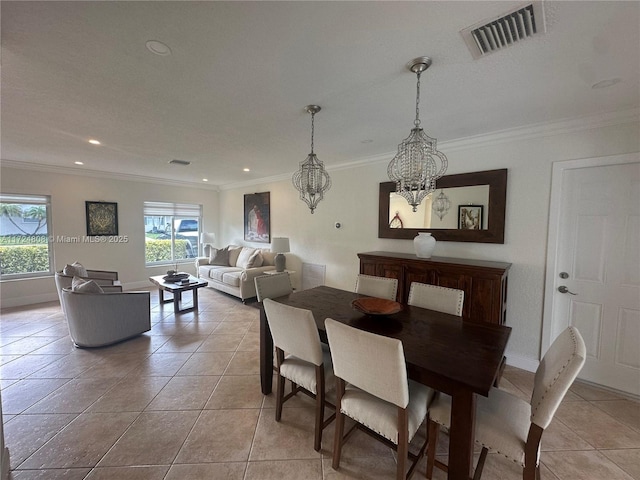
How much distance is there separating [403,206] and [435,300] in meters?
1.67

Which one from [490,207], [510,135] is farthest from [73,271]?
[510,135]

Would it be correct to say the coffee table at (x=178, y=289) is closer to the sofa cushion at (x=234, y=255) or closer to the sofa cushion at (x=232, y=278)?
the sofa cushion at (x=232, y=278)

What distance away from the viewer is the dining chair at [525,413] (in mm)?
1178

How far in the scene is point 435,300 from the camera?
7.41 feet

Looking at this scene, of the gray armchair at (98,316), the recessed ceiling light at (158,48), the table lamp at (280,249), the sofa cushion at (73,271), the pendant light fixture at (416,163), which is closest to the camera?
the recessed ceiling light at (158,48)

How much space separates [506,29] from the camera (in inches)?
53.4

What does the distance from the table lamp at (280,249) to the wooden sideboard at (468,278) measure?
7.58 feet

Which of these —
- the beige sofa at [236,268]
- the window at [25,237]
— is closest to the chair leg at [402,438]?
the beige sofa at [236,268]

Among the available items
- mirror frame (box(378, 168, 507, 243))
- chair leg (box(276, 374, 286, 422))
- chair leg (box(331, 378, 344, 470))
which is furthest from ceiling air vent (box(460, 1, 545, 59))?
chair leg (box(276, 374, 286, 422))

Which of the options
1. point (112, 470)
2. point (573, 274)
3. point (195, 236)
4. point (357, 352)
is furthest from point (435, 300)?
point (195, 236)

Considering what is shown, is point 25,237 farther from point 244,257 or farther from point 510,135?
point 510,135

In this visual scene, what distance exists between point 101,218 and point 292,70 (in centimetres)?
557

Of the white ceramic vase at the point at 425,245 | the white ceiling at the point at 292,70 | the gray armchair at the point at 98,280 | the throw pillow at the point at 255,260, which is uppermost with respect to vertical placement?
the white ceiling at the point at 292,70

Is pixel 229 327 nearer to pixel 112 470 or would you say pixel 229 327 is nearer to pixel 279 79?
pixel 112 470
